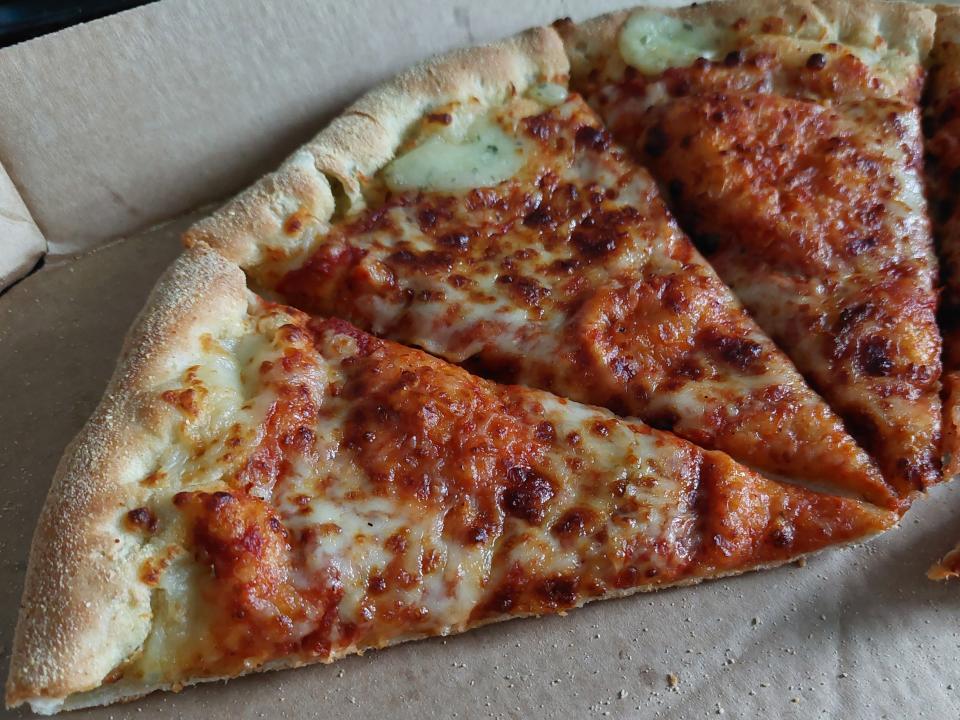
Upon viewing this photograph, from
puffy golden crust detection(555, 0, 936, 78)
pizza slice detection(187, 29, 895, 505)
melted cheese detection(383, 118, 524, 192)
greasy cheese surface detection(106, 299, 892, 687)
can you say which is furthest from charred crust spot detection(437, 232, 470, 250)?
puffy golden crust detection(555, 0, 936, 78)

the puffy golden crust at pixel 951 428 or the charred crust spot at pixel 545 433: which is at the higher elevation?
the charred crust spot at pixel 545 433

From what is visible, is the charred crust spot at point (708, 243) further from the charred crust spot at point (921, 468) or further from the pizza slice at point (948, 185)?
the charred crust spot at point (921, 468)

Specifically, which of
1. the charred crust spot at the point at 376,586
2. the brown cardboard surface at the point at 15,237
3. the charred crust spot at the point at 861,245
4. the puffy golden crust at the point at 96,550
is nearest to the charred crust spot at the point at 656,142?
the charred crust spot at the point at 861,245

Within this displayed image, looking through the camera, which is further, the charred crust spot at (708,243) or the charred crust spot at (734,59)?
the charred crust spot at (734,59)

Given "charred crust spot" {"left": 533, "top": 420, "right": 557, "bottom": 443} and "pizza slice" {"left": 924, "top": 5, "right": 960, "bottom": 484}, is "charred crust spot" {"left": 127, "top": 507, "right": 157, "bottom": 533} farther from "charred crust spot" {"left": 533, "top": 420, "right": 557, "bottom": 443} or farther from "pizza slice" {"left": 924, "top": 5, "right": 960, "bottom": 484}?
"pizza slice" {"left": 924, "top": 5, "right": 960, "bottom": 484}

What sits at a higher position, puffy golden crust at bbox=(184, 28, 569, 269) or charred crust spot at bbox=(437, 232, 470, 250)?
Answer: puffy golden crust at bbox=(184, 28, 569, 269)

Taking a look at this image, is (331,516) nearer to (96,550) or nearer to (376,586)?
(376,586)

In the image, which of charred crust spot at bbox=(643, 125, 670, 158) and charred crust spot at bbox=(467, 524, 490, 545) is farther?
charred crust spot at bbox=(643, 125, 670, 158)

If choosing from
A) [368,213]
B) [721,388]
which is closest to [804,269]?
[721,388]
